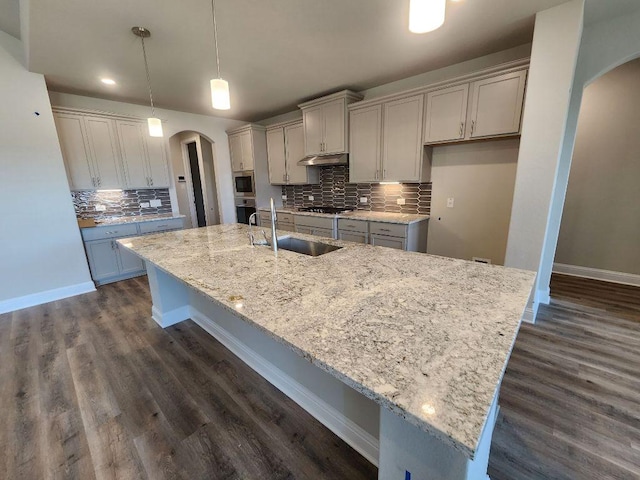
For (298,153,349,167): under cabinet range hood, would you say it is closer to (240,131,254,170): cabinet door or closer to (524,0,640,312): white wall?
(240,131,254,170): cabinet door

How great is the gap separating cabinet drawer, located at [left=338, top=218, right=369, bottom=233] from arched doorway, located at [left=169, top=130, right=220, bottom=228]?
11.2 ft

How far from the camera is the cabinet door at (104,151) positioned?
12.0 feet

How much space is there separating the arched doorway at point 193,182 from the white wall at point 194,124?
27.0 inches

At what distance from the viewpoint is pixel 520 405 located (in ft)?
5.44

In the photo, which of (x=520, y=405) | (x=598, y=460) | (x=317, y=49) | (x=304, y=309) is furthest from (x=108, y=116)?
(x=598, y=460)

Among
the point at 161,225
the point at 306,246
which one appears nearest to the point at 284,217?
the point at 161,225

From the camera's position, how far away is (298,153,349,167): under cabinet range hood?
3.87m

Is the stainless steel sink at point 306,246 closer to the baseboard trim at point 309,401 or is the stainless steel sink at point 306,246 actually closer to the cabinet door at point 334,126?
the baseboard trim at point 309,401

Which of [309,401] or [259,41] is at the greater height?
[259,41]

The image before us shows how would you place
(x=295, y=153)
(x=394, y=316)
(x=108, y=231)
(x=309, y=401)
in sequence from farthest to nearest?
(x=295, y=153)
(x=108, y=231)
(x=309, y=401)
(x=394, y=316)

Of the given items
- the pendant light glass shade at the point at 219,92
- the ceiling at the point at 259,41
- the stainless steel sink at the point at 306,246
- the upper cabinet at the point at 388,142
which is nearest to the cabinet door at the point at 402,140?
the upper cabinet at the point at 388,142

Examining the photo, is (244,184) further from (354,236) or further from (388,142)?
(388,142)

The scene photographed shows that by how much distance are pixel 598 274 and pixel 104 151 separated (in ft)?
22.8

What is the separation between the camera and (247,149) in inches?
192
